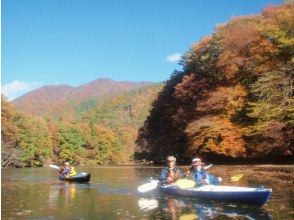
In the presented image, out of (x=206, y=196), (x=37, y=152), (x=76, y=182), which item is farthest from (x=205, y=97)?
(x=37, y=152)

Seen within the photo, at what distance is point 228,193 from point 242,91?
26.9 meters

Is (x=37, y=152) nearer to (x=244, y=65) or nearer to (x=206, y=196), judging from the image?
(x=244, y=65)

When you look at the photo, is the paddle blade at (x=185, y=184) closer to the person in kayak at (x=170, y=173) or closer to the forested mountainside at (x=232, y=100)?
the person in kayak at (x=170, y=173)

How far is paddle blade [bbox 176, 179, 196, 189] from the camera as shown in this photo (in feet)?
58.5

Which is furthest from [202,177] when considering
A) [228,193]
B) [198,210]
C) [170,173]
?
[198,210]

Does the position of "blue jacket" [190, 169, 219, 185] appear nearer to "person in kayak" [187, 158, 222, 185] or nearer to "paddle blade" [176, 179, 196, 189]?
"person in kayak" [187, 158, 222, 185]

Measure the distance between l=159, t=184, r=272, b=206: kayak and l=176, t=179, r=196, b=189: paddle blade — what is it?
146mm

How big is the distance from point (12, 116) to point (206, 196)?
5827cm

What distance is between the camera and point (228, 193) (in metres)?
15.6

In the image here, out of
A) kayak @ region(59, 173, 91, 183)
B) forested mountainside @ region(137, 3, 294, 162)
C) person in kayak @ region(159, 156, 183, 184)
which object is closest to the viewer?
person in kayak @ region(159, 156, 183, 184)

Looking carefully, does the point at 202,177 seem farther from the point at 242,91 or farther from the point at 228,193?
the point at 242,91

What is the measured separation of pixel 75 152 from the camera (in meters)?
91.9

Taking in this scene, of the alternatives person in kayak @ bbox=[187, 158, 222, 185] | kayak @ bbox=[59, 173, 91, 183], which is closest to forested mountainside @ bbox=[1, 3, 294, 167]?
kayak @ bbox=[59, 173, 91, 183]

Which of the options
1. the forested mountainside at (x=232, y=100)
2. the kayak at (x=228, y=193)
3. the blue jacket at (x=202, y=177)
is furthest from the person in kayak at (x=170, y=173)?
the forested mountainside at (x=232, y=100)
